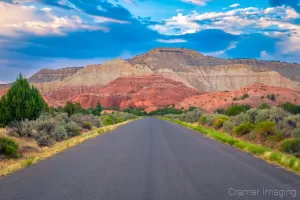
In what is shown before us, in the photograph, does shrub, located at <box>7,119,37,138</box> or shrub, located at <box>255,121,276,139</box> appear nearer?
shrub, located at <box>255,121,276,139</box>

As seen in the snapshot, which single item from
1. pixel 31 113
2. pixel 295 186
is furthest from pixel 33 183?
pixel 31 113

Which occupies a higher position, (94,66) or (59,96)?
(94,66)

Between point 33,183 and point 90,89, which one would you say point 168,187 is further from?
point 90,89

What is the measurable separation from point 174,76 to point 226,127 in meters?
152

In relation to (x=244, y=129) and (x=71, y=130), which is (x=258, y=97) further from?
(x=71, y=130)

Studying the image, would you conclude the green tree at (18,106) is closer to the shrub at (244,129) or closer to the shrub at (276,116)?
the shrub at (244,129)

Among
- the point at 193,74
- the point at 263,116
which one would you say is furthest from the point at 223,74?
the point at 263,116

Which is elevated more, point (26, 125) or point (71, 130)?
point (26, 125)

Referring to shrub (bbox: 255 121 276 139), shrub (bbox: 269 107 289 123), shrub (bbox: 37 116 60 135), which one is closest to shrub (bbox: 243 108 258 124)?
shrub (bbox: 269 107 289 123)

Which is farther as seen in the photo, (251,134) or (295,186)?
(251,134)

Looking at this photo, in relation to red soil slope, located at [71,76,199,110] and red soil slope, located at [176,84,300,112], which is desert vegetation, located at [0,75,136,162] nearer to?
red soil slope, located at [176,84,300,112]

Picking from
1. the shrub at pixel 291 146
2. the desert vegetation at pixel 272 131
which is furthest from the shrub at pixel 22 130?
the shrub at pixel 291 146

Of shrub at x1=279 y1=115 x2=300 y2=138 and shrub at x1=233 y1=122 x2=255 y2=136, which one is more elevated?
shrub at x1=279 y1=115 x2=300 y2=138

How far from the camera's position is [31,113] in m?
32.3
